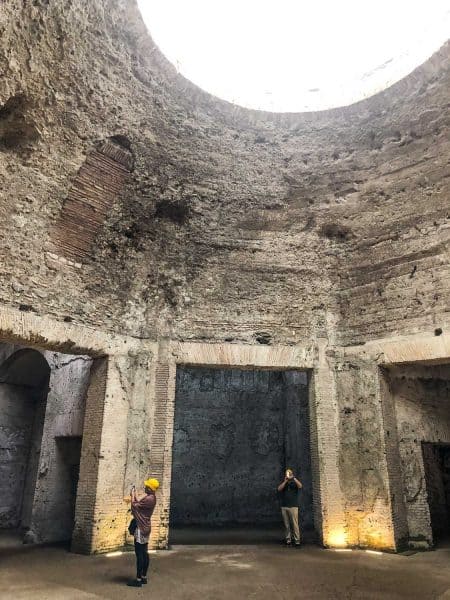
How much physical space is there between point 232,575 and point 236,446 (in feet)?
20.0

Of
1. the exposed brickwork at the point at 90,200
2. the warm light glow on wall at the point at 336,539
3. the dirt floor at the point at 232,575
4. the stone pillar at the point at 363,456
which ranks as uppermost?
the exposed brickwork at the point at 90,200

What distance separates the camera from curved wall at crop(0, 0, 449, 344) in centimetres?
600

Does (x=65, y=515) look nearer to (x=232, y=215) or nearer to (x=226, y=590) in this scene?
(x=226, y=590)

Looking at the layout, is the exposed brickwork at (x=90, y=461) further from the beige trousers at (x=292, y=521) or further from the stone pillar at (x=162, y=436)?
the beige trousers at (x=292, y=521)

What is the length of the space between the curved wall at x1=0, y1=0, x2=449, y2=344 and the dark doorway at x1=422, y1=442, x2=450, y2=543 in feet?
9.23

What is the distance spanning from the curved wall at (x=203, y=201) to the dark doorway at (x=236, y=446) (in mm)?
4118

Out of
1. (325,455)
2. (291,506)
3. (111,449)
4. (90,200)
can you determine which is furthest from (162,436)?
(90,200)

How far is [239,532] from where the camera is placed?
9.25 metres

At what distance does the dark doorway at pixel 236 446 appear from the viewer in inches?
425

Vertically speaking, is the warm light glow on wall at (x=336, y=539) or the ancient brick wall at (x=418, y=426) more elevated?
the ancient brick wall at (x=418, y=426)

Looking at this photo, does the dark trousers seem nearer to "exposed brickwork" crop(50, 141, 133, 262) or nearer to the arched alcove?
"exposed brickwork" crop(50, 141, 133, 262)

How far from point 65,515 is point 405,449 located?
5.98 m

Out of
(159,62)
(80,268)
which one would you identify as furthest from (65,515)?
(159,62)

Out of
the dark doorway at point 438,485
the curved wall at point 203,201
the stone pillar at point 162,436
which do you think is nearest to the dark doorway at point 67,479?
the stone pillar at point 162,436
